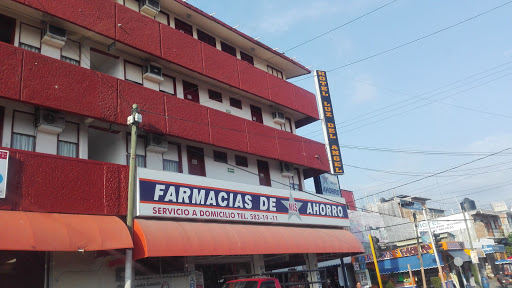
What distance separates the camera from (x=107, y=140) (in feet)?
48.7

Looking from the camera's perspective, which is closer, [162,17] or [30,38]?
[30,38]

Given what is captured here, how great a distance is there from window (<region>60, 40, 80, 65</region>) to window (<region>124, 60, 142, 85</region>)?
5.99 feet

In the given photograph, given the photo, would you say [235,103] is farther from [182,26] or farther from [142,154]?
[142,154]

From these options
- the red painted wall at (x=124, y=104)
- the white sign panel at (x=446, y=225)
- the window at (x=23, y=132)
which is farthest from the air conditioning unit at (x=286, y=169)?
the white sign panel at (x=446, y=225)

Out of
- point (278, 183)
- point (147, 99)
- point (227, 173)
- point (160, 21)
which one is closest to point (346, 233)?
point (278, 183)

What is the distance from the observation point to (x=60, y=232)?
33.5 feet

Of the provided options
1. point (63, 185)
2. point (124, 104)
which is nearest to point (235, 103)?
point (124, 104)

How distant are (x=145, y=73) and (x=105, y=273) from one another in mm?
7512

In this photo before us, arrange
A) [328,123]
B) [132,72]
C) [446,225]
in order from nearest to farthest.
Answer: [132,72] → [328,123] → [446,225]

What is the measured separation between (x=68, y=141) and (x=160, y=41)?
545 cm

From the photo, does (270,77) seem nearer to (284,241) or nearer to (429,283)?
(284,241)

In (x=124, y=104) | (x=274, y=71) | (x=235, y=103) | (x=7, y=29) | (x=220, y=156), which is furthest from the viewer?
(x=274, y=71)

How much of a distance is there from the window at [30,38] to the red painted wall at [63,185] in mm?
3989

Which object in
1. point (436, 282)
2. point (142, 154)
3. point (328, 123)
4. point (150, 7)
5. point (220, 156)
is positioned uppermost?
point (150, 7)
